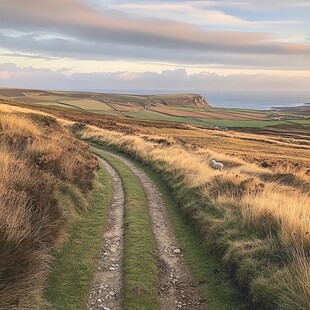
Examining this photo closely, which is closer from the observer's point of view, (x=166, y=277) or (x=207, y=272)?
(x=166, y=277)

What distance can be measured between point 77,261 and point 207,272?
10.0 ft

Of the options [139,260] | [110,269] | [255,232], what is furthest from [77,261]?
[255,232]

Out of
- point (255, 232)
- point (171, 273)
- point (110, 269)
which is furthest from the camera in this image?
point (255, 232)

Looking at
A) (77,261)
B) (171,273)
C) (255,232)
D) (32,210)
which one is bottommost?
(171,273)

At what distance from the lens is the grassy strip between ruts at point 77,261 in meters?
6.76

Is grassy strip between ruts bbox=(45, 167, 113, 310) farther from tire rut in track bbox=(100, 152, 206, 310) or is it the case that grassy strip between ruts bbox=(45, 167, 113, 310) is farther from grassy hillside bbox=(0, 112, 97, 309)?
tire rut in track bbox=(100, 152, 206, 310)

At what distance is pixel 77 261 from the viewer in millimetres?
8383

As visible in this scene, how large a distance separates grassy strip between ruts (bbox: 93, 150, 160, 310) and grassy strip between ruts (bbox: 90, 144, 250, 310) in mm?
909

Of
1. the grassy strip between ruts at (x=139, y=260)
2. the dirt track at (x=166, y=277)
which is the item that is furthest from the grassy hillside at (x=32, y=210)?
the grassy strip between ruts at (x=139, y=260)

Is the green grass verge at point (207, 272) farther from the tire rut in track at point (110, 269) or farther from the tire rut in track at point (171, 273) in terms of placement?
the tire rut in track at point (110, 269)

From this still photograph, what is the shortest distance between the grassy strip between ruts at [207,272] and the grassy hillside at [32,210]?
3.23 metres

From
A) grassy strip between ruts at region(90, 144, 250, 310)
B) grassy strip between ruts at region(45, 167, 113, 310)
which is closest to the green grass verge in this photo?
grassy strip between ruts at region(90, 144, 250, 310)

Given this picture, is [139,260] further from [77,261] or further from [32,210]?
[32,210]

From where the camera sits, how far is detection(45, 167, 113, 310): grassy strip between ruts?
266 inches
